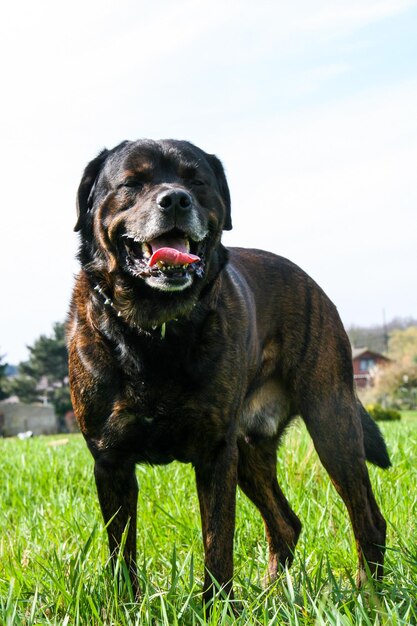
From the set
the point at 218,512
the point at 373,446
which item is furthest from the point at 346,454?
the point at 218,512

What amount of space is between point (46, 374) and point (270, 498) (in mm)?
59425

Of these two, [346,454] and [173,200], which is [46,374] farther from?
[173,200]

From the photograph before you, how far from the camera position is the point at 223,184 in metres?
4.06

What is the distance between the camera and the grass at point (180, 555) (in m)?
2.87

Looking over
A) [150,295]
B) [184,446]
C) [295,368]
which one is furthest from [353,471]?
[150,295]

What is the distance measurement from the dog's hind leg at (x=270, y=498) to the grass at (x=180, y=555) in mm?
87

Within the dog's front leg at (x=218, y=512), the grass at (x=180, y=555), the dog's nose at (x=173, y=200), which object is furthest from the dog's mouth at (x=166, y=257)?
the grass at (x=180, y=555)

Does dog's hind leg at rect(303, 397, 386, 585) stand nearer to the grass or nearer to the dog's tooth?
the grass

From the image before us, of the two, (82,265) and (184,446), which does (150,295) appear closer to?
(82,265)

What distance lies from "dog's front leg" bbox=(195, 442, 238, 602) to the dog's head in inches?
28.7

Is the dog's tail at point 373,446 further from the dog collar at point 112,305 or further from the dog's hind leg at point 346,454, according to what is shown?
the dog collar at point 112,305

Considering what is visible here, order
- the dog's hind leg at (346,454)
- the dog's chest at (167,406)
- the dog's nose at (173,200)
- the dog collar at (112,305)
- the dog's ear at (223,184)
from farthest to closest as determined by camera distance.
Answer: the dog's hind leg at (346,454) < the dog's ear at (223,184) < the dog collar at (112,305) < the dog's chest at (167,406) < the dog's nose at (173,200)

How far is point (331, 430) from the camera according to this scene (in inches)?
170

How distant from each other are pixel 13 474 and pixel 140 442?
407cm
